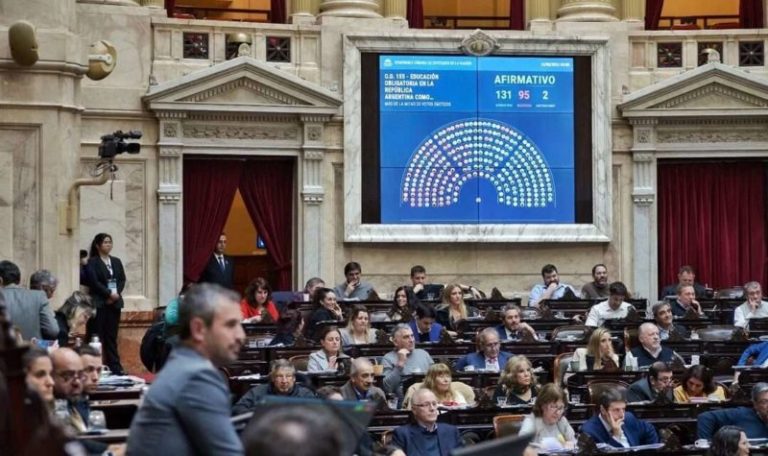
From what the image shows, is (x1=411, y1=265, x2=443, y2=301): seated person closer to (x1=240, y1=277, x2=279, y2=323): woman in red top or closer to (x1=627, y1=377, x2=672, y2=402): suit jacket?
(x1=240, y1=277, x2=279, y2=323): woman in red top

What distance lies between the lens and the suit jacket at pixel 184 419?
15.7ft

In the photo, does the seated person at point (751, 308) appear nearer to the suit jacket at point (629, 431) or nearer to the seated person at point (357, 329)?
the seated person at point (357, 329)

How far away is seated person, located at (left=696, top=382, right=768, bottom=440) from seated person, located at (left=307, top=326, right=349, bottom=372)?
361 centimetres

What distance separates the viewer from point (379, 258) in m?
22.0

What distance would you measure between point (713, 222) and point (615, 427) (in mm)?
12082

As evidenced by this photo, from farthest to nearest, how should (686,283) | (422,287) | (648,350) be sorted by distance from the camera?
(422,287) → (686,283) → (648,350)

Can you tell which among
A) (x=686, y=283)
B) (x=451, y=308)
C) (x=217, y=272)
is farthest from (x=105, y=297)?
(x=686, y=283)

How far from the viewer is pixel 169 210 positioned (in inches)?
835

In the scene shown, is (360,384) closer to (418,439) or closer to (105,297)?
(418,439)

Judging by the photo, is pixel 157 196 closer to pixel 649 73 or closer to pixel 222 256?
pixel 222 256

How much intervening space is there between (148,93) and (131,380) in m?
8.82

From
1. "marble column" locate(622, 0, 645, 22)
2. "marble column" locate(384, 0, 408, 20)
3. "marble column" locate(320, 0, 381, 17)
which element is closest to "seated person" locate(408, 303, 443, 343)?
"marble column" locate(320, 0, 381, 17)

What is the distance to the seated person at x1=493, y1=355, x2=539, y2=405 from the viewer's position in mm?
12750

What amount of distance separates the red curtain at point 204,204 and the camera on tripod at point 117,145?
3.57 meters
